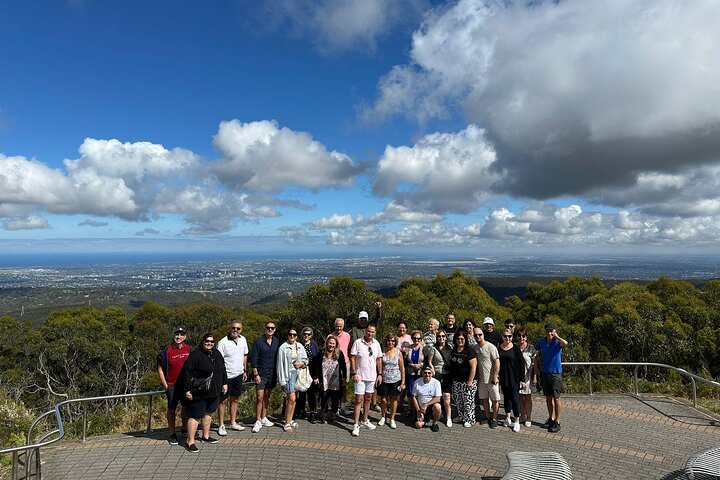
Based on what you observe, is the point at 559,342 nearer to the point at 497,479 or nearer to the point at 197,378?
the point at 497,479

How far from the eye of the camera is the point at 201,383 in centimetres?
603

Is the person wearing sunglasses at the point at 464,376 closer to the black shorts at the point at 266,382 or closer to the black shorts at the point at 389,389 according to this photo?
the black shorts at the point at 389,389

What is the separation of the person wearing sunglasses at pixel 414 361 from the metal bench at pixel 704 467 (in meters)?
3.48

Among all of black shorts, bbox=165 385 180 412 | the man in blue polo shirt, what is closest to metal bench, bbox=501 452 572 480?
the man in blue polo shirt

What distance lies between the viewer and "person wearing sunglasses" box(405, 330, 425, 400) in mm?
6973

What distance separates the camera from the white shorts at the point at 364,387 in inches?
260

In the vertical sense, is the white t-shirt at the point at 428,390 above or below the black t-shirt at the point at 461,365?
below

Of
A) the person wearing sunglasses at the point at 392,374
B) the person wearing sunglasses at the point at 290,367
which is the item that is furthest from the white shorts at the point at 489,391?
the person wearing sunglasses at the point at 290,367

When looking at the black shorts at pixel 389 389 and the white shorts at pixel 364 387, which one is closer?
the white shorts at pixel 364 387

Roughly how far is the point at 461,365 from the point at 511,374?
0.78 metres

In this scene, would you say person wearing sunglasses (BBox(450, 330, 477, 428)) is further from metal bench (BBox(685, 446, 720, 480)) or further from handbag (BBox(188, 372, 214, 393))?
handbag (BBox(188, 372, 214, 393))

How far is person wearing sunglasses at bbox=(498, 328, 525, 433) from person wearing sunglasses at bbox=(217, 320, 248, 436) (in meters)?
4.11

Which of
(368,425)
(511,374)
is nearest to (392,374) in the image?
(368,425)

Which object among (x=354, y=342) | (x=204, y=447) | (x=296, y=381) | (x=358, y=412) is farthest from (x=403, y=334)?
(x=204, y=447)
